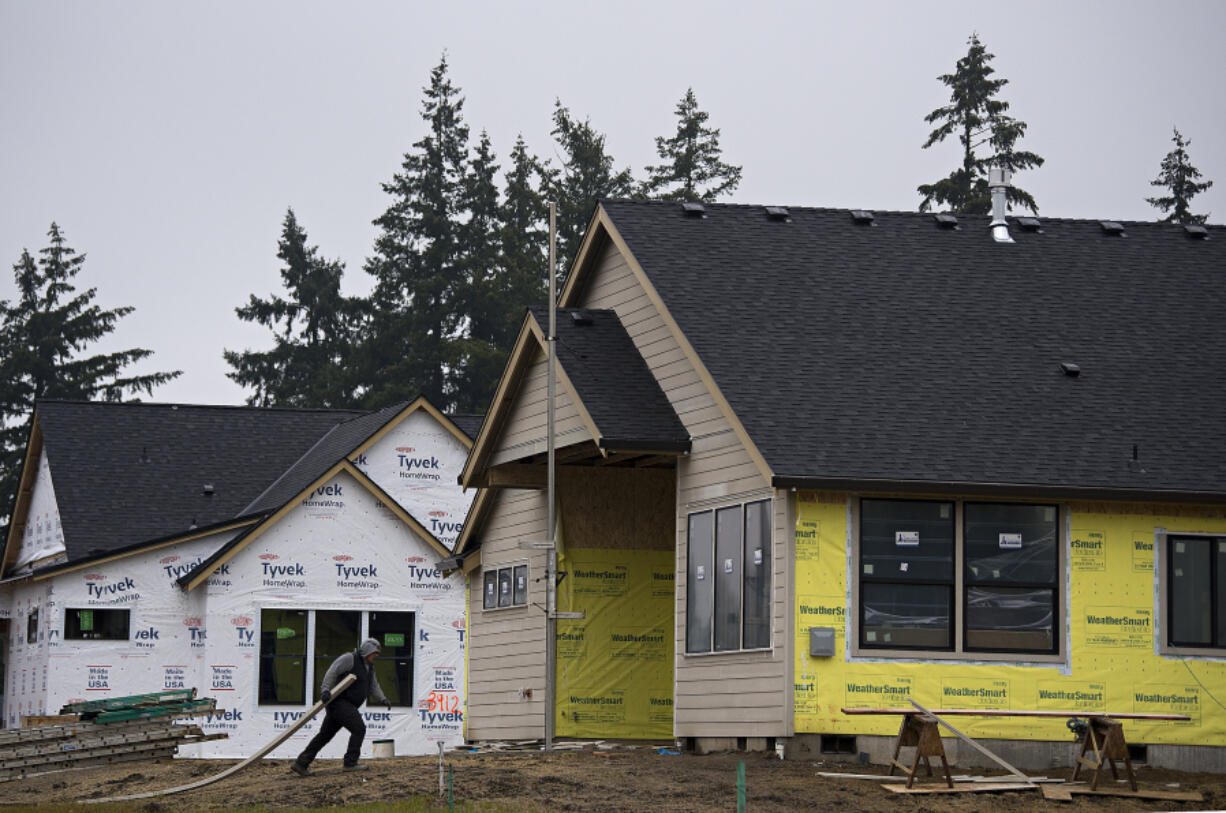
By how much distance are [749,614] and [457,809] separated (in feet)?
18.7

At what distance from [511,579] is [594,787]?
973cm

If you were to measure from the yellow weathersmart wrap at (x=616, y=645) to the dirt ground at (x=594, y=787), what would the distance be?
118 inches

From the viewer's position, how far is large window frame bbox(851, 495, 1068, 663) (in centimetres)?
1977

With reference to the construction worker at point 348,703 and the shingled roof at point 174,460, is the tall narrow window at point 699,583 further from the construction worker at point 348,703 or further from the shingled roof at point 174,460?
the shingled roof at point 174,460

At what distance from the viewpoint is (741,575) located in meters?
20.6

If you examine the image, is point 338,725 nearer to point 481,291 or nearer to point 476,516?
point 476,516

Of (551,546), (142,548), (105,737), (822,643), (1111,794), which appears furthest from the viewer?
(142,548)

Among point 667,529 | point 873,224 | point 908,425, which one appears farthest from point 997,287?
point 667,529

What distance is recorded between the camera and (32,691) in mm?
34688

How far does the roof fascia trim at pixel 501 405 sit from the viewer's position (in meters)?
24.3

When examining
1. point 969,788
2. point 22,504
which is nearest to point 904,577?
point 969,788

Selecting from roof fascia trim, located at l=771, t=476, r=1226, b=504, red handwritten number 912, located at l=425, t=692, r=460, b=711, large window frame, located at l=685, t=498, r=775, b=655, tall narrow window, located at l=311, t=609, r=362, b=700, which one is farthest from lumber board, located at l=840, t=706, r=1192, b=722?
tall narrow window, located at l=311, t=609, r=362, b=700

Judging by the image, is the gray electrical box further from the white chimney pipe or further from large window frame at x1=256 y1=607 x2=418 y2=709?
large window frame at x1=256 y1=607 x2=418 y2=709

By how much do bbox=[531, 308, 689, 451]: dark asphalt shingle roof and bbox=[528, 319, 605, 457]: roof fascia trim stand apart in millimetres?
40
